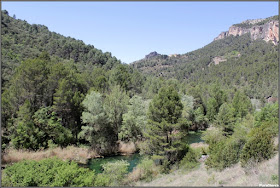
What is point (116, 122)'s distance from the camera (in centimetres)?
3297

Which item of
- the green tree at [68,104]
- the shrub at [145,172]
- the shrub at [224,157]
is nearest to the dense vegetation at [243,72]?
the green tree at [68,104]

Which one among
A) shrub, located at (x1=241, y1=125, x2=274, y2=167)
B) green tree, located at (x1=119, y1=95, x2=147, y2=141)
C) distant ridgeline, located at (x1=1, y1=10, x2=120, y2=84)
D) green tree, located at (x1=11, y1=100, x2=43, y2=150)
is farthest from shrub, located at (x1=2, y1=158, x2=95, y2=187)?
distant ridgeline, located at (x1=1, y1=10, x2=120, y2=84)

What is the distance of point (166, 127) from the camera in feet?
71.6

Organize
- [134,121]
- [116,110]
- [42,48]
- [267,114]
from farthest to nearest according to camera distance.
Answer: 1. [42,48]
2. [267,114]
3. [116,110]
4. [134,121]

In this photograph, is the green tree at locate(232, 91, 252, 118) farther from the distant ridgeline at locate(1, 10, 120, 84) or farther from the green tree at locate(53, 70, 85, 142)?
the distant ridgeline at locate(1, 10, 120, 84)

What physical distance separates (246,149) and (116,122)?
21133 millimetres

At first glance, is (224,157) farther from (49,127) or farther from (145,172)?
(49,127)

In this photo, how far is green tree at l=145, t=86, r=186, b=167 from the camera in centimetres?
2169

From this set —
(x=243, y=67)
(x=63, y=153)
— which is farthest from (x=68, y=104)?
(x=243, y=67)

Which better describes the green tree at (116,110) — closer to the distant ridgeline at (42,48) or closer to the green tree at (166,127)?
the green tree at (166,127)

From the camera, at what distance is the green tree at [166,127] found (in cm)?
2169

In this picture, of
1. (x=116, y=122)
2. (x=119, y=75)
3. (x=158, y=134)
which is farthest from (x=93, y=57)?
(x=158, y=134)

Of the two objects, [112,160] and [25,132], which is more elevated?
[25,132]

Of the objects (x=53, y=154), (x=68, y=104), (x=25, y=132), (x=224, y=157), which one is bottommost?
(x=53, y=154)
